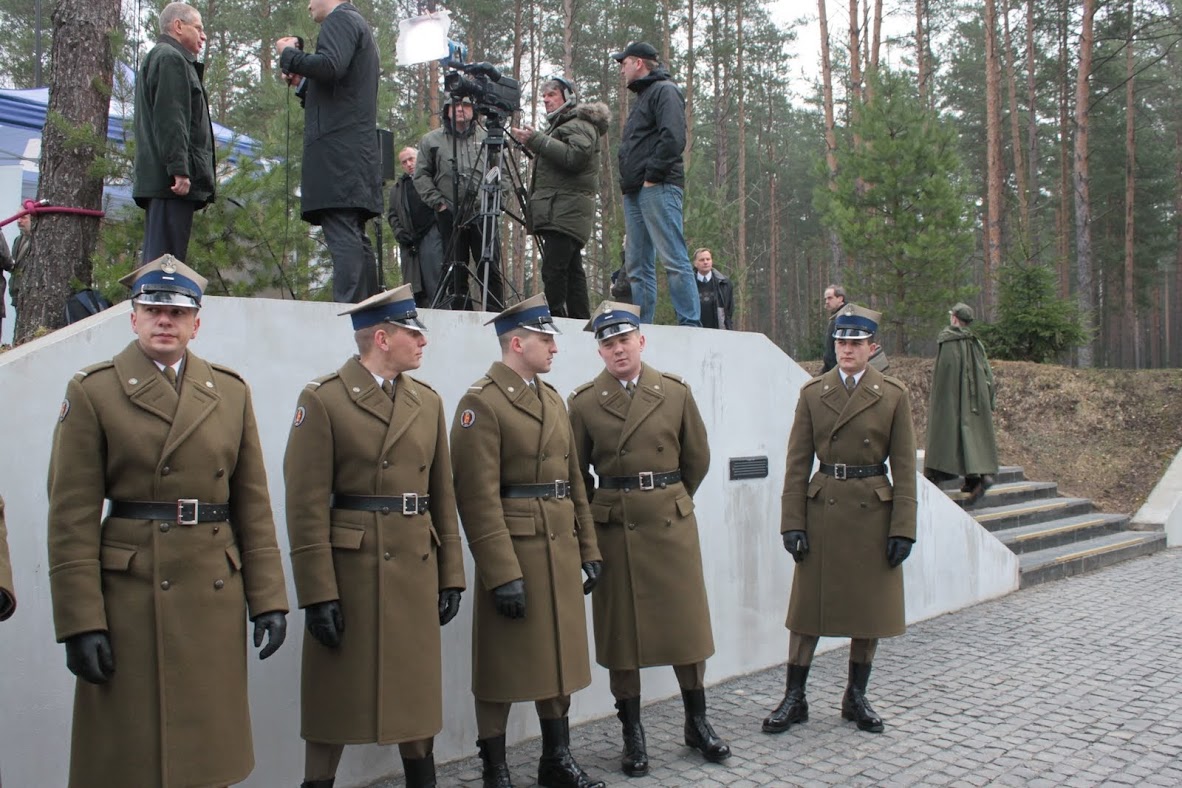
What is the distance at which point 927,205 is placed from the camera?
15914 mm

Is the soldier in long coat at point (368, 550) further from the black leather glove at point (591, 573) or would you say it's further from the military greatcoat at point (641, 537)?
the military greatcoat at point (641, 537)

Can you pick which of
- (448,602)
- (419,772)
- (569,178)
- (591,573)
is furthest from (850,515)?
(569,178)

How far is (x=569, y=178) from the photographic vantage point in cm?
616

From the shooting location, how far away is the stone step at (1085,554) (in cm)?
870

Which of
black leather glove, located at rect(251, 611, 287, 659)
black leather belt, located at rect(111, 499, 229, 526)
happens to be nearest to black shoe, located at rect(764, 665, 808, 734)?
black leather glove, located at rect(251, 611, 287, 659)

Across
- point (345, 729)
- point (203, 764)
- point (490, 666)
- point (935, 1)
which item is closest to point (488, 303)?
point (490, 666)

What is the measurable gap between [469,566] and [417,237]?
2937 millimetres

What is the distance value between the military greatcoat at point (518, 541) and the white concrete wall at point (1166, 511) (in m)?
9.24

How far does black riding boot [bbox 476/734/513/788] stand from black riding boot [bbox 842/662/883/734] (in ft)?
6.34

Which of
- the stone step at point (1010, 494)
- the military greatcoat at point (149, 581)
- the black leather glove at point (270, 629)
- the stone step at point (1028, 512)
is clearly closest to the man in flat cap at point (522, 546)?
the black leather glove at point (270, 629)

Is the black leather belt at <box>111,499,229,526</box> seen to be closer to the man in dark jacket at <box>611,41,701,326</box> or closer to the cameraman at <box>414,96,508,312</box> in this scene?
the cameraman at <box>414,96,508,312</box>

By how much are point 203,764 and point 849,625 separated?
3145 millimetres

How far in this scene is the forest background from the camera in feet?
18.8

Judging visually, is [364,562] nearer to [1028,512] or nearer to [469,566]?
[469,566]
